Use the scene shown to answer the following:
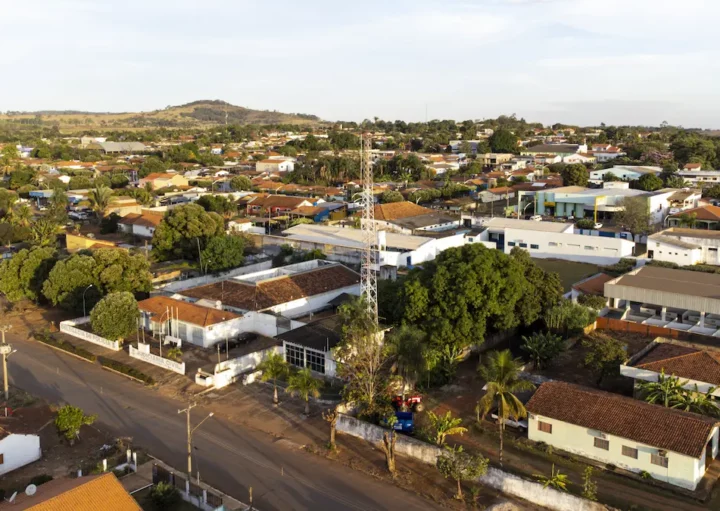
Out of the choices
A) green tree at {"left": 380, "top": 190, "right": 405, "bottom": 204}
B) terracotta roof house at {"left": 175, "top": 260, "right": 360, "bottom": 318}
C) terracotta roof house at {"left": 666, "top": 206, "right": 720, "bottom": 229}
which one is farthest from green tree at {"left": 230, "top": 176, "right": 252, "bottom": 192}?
terracotta roof house at {"left": 666, "top": 206, "right": 720, "bottom": 229}

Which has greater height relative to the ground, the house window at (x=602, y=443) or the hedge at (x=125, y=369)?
the house window at (x=602, y=443)

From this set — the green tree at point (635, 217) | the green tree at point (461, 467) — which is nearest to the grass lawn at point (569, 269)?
the green tree at point (635, 217)

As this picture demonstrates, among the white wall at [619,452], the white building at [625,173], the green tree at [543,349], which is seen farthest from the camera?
the white building at [625,173]

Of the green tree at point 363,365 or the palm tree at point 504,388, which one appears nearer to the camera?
the palm tree at point 504,388

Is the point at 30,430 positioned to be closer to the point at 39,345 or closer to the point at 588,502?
the point at 39,345

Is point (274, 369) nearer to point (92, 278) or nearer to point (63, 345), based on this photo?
point (63, 345)

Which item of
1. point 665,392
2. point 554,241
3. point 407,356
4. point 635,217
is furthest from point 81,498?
point 635,217

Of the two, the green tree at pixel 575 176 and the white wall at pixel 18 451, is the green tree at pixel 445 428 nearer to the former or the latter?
the white wall at pixel 18 451
